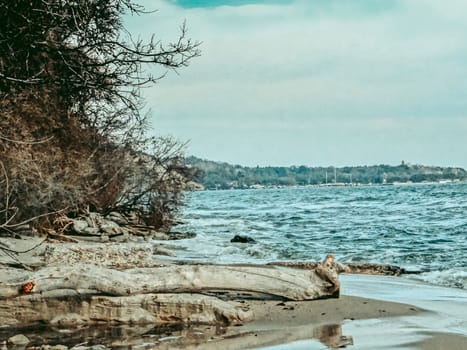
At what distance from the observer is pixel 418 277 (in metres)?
13.4

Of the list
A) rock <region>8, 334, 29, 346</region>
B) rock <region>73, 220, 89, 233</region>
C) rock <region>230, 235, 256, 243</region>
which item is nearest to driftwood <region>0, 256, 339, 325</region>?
rock <region>8, 334, 29, 346</region>

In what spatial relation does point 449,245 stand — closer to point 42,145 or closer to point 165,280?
point 42,145

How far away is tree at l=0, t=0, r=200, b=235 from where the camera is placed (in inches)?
349

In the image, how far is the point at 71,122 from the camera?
1750 cm

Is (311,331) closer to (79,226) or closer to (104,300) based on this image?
(104,300)

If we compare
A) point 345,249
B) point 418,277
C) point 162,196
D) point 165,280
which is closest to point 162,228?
point 162,196

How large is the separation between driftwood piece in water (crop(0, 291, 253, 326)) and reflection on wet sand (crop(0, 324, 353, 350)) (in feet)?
0.60

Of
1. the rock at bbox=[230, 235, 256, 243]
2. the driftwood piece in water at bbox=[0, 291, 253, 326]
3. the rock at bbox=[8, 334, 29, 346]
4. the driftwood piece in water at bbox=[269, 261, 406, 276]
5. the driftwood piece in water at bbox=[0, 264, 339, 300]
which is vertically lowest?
the rock at bbox=[230, 235, 256, 243]

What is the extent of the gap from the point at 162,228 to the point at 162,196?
1.18 meters

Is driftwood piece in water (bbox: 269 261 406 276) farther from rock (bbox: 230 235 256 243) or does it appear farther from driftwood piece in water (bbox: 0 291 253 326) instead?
rock (bbox: 230 235 256 243)

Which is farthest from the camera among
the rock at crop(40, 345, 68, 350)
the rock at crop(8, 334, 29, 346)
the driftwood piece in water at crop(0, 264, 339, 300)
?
the driftwood piece in water at crop(0, 264, 339, 300)

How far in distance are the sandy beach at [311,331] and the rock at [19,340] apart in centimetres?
8

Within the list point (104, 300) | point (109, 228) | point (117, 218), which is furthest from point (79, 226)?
point (104, 300)

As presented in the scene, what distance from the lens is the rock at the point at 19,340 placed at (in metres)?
6.30
